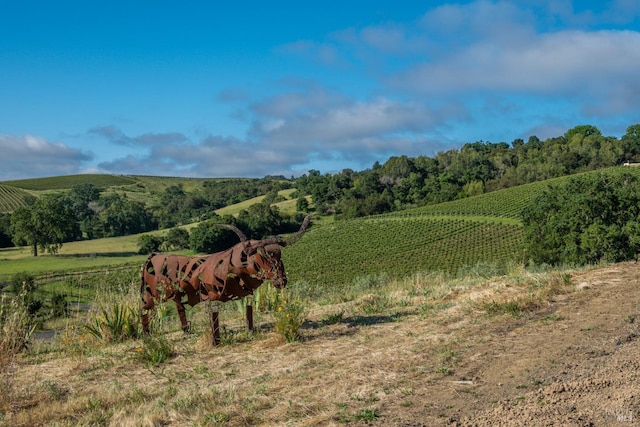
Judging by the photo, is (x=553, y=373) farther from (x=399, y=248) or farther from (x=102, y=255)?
(x=102, y=255)

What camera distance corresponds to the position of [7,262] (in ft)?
238

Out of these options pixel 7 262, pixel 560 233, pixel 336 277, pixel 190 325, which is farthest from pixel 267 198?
pixel 190 325

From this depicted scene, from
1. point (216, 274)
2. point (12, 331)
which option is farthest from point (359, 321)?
point (12, 331)

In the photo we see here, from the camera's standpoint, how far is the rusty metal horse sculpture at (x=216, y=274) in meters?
7.87

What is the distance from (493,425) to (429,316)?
455 centimetres

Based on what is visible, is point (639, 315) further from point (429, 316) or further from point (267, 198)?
point (267, 198)

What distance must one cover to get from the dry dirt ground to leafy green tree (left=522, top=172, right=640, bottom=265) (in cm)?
1636

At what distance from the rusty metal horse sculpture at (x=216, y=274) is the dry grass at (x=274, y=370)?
A: 0.66 m

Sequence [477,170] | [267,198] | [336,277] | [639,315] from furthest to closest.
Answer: [267,198] < [477,170] < [336,277] < [639,315]

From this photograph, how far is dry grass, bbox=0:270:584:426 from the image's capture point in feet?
17.3

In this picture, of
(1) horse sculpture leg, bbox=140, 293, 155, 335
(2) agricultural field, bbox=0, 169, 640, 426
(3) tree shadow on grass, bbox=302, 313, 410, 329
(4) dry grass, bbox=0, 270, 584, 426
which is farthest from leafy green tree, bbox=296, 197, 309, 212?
(3) tree shadow on grass, bbox=302, 313, 410, 329

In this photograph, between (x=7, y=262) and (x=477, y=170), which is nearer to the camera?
(x=7, y=262)

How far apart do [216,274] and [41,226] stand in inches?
3218

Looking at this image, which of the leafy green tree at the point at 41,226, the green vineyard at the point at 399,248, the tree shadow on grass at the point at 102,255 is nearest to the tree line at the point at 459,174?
the green vineyard at the point at 399,248
